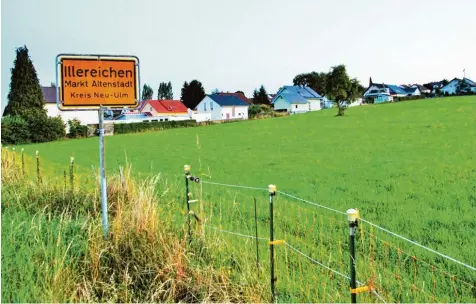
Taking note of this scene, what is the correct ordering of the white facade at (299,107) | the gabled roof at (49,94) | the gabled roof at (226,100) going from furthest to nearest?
the white facade at (299,107) → the gabled roof at (226,100) → the gabled roof at (49,94)

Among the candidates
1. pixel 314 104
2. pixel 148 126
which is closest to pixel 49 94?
pixel 148 126

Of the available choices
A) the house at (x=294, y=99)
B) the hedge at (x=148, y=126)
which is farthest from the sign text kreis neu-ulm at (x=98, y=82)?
the house at (x=294, y=99)

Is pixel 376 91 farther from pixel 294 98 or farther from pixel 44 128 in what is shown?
pixel 44 128

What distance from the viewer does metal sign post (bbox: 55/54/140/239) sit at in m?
5.12

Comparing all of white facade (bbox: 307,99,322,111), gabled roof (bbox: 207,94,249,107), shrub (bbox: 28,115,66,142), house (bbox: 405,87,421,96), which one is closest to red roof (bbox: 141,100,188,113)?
gabled roof (bbox: 207,94,249,107)

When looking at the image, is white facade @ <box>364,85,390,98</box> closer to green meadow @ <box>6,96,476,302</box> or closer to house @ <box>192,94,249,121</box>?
house @ <box>192,94,249,121</box>

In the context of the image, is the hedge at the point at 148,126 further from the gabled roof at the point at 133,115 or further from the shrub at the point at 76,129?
the gabled roof at the point at 133,115

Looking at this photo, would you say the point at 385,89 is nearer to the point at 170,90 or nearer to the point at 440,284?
the point at 170,90

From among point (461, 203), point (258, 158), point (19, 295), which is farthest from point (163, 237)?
point (258, 158)

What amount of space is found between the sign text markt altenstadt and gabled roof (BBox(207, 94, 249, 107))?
7019 cm

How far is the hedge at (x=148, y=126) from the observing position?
45000 millimetres

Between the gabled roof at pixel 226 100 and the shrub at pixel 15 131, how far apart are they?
3807cm

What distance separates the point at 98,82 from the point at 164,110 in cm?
6997

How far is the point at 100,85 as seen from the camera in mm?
5297
